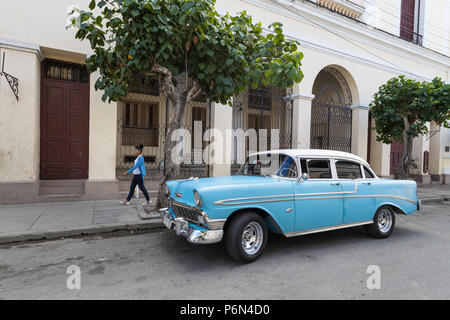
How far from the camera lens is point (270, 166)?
14.1ft

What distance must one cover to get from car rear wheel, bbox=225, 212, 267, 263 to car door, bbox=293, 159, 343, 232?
2.05 feet

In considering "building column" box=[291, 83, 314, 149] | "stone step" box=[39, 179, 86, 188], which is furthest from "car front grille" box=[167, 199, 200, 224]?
"building column" box=[291, 83, 314, 149]

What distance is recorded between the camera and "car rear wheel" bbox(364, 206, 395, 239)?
183 inches

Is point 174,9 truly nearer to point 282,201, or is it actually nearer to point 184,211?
point 184,211

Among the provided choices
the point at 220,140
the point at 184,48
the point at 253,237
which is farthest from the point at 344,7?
the point at 253,237

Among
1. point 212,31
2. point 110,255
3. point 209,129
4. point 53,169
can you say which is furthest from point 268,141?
point 110,255

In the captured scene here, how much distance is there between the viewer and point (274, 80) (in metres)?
5.32

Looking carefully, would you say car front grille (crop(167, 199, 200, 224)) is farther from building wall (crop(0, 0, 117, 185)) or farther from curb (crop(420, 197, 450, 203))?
curb (crop(420, 197, 450, 203))

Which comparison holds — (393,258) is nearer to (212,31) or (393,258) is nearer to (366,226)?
(366,226)

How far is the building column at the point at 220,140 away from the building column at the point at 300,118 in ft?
8.99

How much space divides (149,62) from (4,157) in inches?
176

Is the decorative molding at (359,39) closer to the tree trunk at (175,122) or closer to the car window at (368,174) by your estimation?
the tree trunk at (175,122)

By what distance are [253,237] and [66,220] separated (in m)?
3.99

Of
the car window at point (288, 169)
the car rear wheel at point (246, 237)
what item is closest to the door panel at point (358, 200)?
the car window at point (288, 169)
